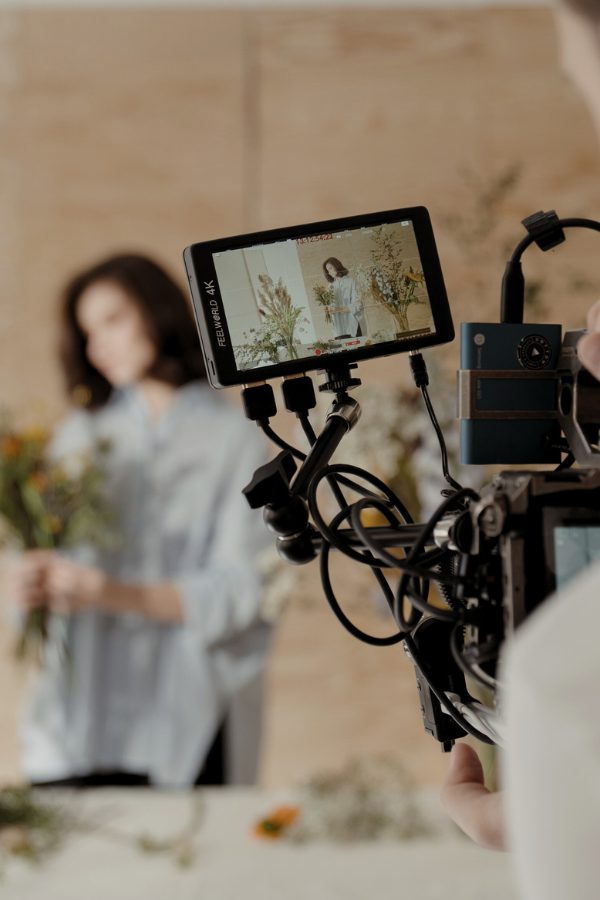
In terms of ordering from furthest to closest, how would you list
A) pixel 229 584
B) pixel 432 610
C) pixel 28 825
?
1. pixel 229 584
2. pixel 28 825
3. pixel 432 610

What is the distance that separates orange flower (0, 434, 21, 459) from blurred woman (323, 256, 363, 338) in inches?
47.3

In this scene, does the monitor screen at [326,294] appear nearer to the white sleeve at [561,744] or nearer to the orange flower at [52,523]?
the white sleeve at [561,744]

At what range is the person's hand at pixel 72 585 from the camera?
1514mm

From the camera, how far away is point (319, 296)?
42 centimetres

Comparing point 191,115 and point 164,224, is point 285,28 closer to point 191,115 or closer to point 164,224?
point 191,115

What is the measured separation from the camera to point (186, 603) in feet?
5.06

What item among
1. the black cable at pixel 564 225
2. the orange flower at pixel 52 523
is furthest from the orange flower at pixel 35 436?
the black cable at pixel 564 225

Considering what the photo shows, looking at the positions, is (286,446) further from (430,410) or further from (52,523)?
(52,523)

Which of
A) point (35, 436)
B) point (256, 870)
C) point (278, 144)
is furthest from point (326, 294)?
point (278, 144)

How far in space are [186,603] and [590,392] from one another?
130 centimetres

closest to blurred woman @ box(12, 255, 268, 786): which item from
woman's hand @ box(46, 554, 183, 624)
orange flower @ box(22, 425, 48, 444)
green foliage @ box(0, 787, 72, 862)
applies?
woman's hand @ box(46, 554, 183, 624)

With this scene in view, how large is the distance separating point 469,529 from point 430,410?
Answer: 0.44 ft

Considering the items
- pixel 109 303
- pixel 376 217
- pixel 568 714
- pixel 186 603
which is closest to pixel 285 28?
pixel 109 303

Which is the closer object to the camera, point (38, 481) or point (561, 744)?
point (561, 744)
